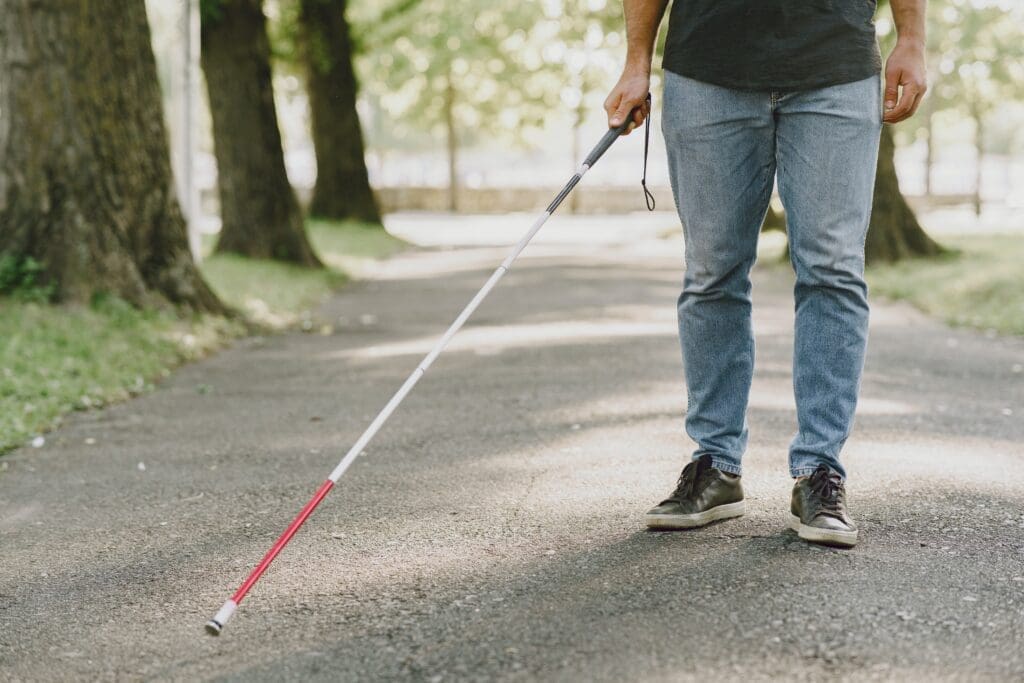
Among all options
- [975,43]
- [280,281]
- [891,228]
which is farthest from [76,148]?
[975,43]

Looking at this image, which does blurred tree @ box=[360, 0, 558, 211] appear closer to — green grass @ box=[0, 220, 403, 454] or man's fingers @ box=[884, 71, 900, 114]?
green grass @ box=[0, 220, 403, 454]

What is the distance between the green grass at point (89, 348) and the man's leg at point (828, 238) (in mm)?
3559

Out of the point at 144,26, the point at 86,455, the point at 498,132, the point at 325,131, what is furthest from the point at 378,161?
the point at 86,455

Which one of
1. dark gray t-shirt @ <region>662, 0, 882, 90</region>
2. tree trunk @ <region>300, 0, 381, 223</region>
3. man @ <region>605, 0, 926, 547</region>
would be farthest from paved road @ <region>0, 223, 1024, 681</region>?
tree trunk @ <region>300, 0, 381, 223</region>

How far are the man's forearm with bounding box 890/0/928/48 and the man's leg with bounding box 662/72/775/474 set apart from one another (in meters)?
0.44

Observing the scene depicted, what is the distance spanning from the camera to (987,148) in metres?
77.4

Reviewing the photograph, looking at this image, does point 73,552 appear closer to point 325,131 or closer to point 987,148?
point 325,131

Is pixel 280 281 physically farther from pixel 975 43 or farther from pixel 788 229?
pixel 975 43

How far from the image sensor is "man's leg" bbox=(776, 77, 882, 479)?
356 cm

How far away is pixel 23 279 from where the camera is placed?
325 inches

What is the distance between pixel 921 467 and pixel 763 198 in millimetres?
1375

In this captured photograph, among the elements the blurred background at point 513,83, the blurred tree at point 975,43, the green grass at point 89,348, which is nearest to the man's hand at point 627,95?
the green grass at point 89,348

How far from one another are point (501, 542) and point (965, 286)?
9384 mm

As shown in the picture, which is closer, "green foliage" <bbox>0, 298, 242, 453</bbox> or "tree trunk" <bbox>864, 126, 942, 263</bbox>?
"green foliage" <bbox>0, 298, 242, 453</bbox>
